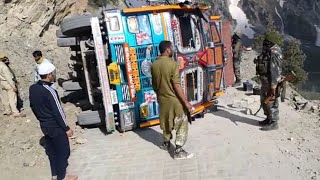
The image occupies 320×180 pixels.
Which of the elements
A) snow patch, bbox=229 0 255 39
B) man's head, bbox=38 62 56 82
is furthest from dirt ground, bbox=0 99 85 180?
snow patch, bbox=229 0 255 39

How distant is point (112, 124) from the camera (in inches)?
281

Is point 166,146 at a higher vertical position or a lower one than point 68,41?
lower

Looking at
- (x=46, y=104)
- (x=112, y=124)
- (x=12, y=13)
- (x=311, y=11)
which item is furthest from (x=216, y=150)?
(x=311, y=11)

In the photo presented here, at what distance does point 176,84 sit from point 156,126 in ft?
7.11

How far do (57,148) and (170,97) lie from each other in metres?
1.77

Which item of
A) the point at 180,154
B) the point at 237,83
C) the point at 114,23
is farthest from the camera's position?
the point at 237,83

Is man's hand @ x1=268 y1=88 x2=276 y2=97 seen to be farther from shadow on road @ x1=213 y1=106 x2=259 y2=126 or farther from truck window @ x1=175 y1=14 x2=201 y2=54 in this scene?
truck window @ x1=175 y1=14 x2=201 y2=54

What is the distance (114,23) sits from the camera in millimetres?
6852

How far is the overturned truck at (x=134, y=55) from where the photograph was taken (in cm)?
689

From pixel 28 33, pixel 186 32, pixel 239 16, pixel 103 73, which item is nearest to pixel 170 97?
pixel 103 73

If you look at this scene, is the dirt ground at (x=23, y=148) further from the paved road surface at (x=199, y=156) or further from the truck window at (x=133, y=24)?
the truck window at (x=133, y=24)

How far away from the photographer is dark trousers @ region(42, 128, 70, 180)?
4.79 meters

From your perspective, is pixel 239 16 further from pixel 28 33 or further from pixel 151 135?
pixel 151 135

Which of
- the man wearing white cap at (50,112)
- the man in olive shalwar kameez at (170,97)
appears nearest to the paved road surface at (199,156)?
the man in olive shalwar kameez at (170,97)
